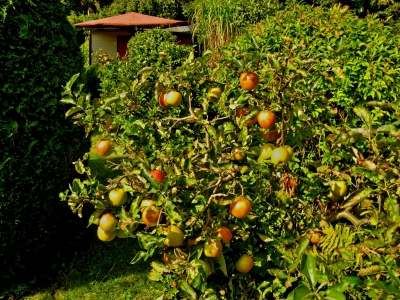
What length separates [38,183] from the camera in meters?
3.31

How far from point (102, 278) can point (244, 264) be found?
2091 millimetres

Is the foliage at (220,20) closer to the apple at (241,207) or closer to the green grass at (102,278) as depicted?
the green grass at (102,278)

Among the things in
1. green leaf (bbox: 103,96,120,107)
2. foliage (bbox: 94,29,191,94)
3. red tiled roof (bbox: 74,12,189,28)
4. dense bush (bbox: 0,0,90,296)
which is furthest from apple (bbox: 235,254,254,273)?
red tiled roof (bbox: 74,12,189,28)

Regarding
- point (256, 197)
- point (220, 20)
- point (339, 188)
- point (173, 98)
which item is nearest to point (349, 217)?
point (339, 188)

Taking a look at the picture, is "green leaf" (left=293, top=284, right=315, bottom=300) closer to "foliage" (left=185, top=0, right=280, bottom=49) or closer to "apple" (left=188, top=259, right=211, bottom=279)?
"apple" (left=188, top=259, right=211, bottom=279)

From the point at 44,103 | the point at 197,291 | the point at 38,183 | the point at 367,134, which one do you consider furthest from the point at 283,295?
the point at 44,103

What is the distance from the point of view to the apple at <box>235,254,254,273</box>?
6.32 feet

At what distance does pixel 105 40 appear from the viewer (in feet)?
77.9

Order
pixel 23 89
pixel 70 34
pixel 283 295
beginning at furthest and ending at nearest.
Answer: pixel 70 34, pixel 23 89, pixel 283 295

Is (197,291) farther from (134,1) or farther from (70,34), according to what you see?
(134,1)

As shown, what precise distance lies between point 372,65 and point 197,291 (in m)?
2.65

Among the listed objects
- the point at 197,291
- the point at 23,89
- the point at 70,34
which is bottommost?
the point at 197,291

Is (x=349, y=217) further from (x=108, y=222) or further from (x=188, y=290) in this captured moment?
(x=108, y=222)

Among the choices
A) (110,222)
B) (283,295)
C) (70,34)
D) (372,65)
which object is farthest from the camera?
(70,34)
